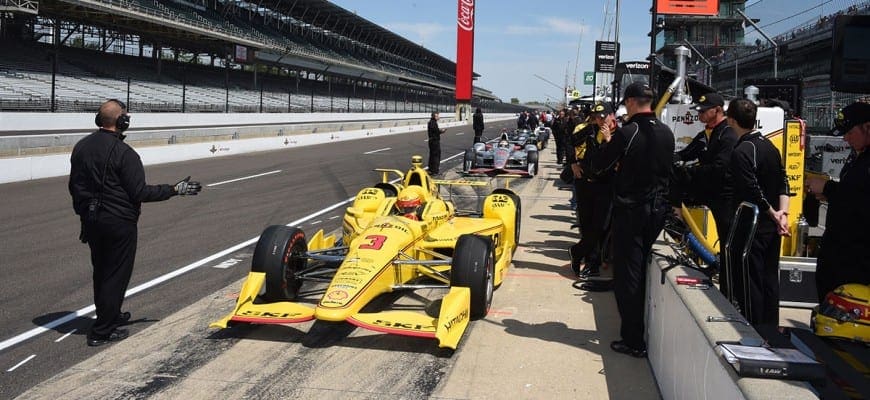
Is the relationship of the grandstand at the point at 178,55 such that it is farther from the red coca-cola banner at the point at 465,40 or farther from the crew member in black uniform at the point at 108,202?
the crew member in black uniform at the point at 108,202

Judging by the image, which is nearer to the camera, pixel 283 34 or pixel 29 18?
pixel 29 18

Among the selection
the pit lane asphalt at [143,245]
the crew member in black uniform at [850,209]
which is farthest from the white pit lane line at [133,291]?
the crew member in black uniform at [850,209]

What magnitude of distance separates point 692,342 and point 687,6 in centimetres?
746

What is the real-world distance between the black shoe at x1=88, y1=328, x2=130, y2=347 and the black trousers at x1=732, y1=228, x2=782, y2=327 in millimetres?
4340

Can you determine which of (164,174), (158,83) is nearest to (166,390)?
(164,174)

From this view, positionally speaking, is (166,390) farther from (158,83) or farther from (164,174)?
Answer: (158,83)

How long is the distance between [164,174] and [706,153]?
14.1 m

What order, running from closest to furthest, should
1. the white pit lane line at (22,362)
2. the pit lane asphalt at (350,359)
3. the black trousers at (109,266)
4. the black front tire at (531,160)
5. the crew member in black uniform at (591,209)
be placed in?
the pit lane asphalt at (350,359)
the white pit lane line at (22,362)
the black trousers at (109,266)
the crew member in black uniform at (591,209)
the black front tire at (531,160)

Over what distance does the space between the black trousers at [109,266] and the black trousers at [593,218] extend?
14.1 feet

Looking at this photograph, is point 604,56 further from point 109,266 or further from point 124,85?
point 124,85

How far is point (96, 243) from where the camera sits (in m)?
4.66

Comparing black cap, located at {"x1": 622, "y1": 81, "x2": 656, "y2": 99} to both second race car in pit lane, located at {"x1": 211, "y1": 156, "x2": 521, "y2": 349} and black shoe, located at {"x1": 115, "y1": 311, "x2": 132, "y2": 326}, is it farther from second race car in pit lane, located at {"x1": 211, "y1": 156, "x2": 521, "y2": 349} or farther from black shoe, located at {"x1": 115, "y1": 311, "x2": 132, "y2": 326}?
black shoe, located at {"x1": 115, "y1": 311, "x2": 132, "y2": 326}

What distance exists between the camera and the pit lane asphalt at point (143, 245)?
4.73 metres

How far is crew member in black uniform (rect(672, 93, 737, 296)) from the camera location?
180 inches
